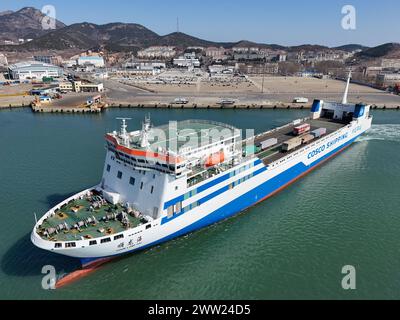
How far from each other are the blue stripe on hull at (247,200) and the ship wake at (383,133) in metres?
19.0

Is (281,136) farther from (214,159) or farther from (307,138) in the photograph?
(214,159)

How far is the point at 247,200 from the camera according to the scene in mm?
22453

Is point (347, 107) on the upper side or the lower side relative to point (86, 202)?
upper

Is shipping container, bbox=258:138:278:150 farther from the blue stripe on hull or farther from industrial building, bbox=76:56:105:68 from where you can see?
industrial building, bbox=76:56:105:68

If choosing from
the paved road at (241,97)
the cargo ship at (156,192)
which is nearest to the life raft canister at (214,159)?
the cargo ship at (156,192)

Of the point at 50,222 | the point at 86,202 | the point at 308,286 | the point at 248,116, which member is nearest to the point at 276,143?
the point at 308,286

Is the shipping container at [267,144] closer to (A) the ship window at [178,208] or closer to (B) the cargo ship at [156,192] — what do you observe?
(B) the cargo ship at [156,192]

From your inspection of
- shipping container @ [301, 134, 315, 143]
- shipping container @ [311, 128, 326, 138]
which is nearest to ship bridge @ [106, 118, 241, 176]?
shipping container @ [301, 134, 315, 143]

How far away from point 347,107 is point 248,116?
66.6 ft

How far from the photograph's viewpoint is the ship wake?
41.6 meters

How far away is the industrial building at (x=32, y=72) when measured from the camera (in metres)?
101

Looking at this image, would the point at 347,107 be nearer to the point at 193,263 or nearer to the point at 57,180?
the point at 193,263

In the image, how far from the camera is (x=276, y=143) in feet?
99.8

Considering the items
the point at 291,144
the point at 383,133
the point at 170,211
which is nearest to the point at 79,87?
the point at 291,144
